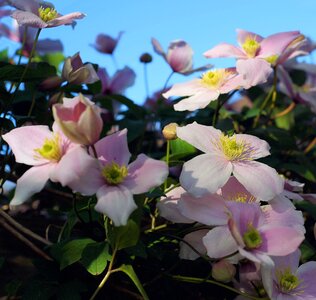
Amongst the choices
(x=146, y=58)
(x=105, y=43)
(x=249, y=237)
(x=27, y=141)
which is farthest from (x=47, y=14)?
(x=105, y=43)

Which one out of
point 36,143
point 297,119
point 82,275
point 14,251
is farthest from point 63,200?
point 297,119

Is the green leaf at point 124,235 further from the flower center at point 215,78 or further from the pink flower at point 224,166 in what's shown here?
the flower center at point 215,78

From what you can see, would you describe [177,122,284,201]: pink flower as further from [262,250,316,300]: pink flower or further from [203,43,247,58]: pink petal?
[203,43,247,58]: pink petal

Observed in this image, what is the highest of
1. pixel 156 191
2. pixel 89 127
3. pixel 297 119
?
pixel 89 127

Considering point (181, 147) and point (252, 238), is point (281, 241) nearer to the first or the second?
point (252, 238)

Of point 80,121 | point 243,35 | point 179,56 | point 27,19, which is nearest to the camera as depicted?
point 80,121

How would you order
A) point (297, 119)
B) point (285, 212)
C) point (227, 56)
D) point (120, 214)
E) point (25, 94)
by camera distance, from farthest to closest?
point (297, 119) < point (25, 94) < point (227, 56) < point (285, 212) < point (120, 214)

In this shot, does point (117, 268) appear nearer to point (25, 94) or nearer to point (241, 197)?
point (241, 197)

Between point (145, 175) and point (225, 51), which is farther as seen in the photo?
point (225, 51)
